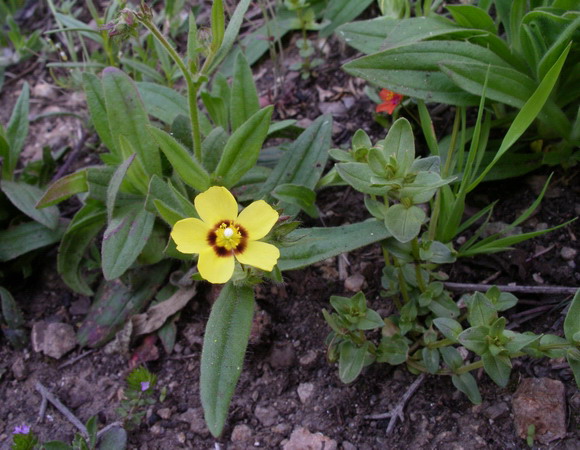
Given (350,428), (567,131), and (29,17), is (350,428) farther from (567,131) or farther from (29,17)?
(29,17)

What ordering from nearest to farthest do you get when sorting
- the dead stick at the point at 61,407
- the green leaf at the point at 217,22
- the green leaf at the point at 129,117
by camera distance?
1. the green leaf at the point at 217,22
2. the dead stick at the point at 61,407
3. the green leaf at the point at 129,117

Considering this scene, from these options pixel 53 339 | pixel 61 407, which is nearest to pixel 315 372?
pixel 61 407

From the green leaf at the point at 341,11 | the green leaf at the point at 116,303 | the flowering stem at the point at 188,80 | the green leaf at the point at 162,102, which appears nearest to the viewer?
the flowering stem at the point at 188,80

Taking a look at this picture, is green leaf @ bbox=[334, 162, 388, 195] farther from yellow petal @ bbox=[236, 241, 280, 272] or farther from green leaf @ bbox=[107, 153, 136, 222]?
green leaf @ bbox=[107, 153, 136, 222]

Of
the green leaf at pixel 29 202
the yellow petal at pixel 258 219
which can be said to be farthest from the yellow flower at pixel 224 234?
the green leaf at pixel 29 202

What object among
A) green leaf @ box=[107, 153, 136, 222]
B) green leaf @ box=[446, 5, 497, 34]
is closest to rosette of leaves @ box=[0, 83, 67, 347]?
green leaf @ box=[107, 153, 136, 222]

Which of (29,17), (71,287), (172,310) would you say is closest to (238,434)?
(172,310)

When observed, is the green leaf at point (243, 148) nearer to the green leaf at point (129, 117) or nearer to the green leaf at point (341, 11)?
the green leaf at point (129, 117)
